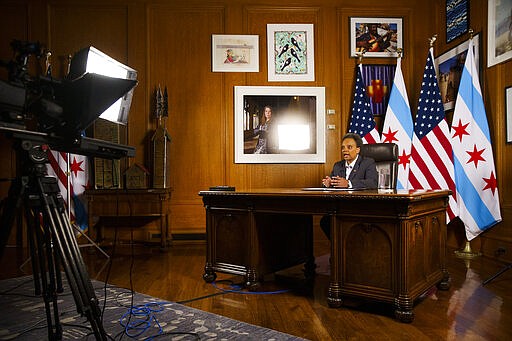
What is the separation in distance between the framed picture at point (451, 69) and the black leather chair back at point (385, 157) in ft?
4.73

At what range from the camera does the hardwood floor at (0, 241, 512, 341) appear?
218 cm

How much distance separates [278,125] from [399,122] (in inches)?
60.1

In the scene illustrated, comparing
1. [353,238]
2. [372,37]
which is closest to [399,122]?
[372,37]

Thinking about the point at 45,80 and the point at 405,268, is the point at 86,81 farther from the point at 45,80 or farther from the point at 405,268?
the point at 405,268

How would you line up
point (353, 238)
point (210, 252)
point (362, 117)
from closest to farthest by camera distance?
point (353, 238), point (210, 252), point (362, 117)

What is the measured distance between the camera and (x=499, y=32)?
13.1ft

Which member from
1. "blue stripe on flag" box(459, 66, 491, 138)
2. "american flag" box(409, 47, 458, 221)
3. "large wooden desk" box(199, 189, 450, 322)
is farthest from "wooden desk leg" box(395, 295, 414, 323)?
"blue stripe on flag" box(459, 66, 491, 138)

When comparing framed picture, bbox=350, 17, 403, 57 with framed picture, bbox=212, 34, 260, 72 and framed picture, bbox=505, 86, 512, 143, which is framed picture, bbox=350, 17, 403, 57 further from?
framed picture, bbox=505, 86, 512, 143

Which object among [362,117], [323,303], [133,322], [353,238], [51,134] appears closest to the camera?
[51,134]

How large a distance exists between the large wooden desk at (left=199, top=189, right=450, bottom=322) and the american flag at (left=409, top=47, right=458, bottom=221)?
1.60m

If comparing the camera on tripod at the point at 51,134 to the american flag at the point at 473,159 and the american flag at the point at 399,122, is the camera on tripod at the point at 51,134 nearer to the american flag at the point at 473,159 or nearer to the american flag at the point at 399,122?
the american flag at the point at 473,159

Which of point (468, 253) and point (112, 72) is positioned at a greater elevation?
point (112, 72)

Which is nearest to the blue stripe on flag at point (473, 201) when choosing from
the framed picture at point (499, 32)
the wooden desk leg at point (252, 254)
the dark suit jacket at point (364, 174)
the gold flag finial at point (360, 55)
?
the framed picture at point (499, 32)

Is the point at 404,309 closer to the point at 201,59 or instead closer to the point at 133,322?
the point at 133,322
